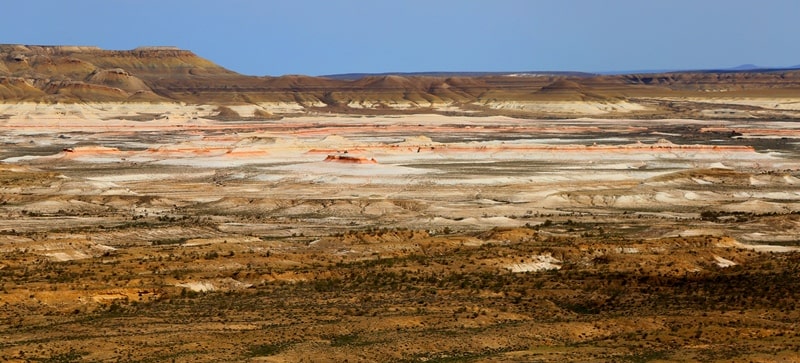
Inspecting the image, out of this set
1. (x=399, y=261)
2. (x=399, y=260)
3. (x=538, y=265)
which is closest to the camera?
(x=538, y=265)

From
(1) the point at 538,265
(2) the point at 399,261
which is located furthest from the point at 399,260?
(1) the point at 538,265

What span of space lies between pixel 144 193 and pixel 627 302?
4359 centimetres

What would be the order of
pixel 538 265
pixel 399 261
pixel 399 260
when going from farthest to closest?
1. pixel 399 260
2. pixel 399 261
3. pixel 538 265

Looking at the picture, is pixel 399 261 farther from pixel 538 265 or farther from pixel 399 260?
A: pixel 538 265

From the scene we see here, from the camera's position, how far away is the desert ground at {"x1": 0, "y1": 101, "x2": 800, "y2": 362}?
25734 mm

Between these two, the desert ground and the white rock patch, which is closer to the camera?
the desert ground

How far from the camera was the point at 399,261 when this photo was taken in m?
39.3

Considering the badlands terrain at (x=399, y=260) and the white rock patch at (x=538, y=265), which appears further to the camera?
the white rock patch at (x=538, y=265)

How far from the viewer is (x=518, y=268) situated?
125 feet

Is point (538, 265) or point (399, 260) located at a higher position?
point (399, 260)

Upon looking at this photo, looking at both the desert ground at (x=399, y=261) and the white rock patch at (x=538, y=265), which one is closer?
the desert ground at (x=399, y=261)

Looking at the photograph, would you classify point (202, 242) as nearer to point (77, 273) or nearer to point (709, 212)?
point (77, 273)

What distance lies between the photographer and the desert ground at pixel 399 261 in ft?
84.4

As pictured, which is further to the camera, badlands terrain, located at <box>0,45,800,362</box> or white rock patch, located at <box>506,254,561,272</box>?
white rock patch, located at <box>506,254,561,272</box>
